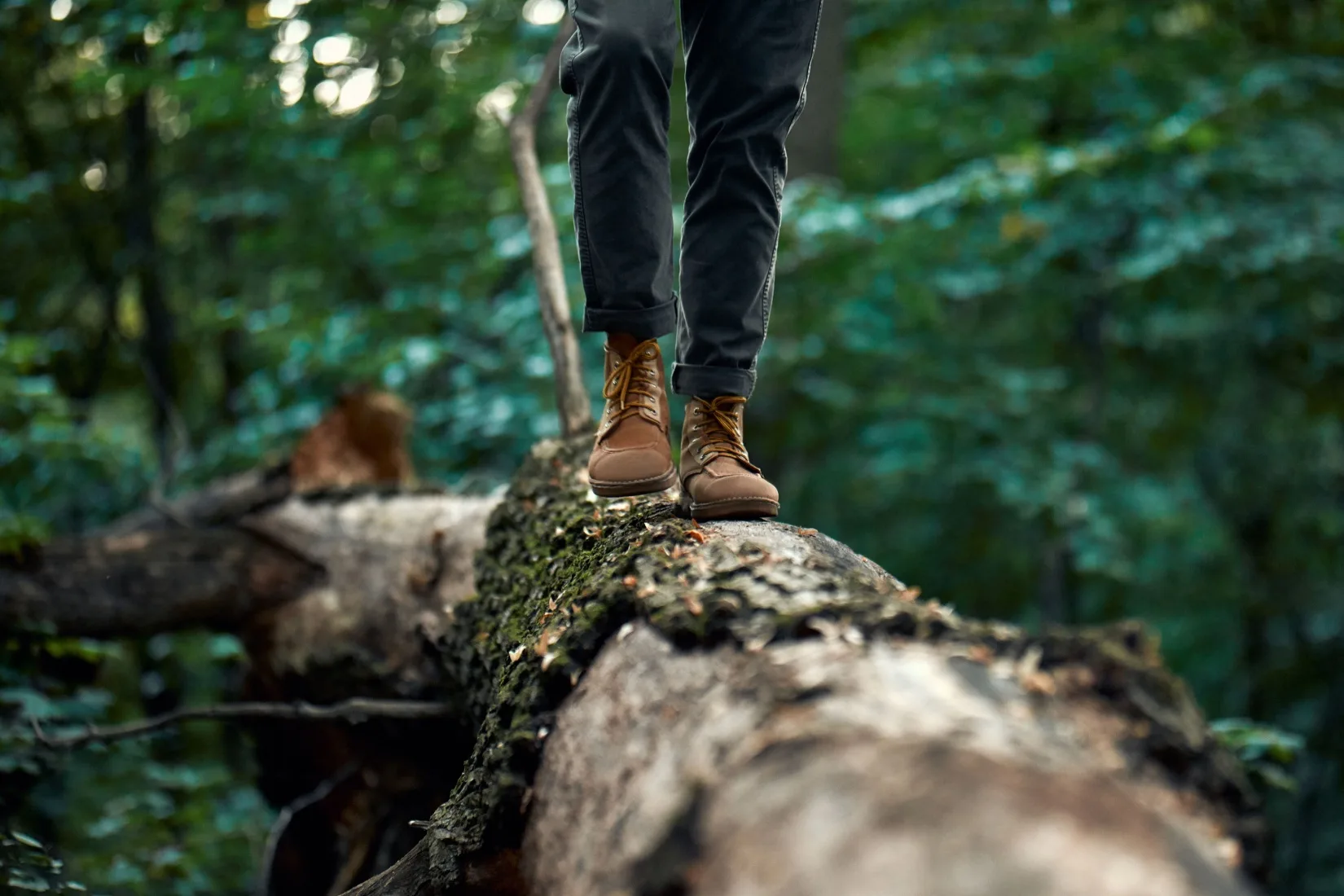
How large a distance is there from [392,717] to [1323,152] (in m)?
5.03

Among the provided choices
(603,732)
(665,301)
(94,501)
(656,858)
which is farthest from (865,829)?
(94,501)

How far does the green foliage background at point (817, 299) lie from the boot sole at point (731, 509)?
1.37m

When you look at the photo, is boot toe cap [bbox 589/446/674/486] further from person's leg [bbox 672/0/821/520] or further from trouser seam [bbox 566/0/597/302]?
trouser seam [bbox 566/0/597/302]

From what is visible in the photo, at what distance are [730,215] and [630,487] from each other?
1.71 feet

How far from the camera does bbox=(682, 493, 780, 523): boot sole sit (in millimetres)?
1688

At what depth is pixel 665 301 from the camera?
184 cm

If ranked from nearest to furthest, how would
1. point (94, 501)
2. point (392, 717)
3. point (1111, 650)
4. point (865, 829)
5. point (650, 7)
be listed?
1. point (865, 829)
2. point (1111, 650)
3. point (650, 7)
4. point (392, 717)
5. point (94, 501)

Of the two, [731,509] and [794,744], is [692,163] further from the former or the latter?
[794,744]

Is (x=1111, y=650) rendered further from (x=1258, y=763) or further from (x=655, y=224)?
(x=1258, y=763)

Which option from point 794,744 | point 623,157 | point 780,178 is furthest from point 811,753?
point 780,178

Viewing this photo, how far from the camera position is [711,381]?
185cm

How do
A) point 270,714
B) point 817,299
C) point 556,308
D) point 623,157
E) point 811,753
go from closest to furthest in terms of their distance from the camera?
point 811,753, point 623,157, point 270,714, point 556,308, point 817,299

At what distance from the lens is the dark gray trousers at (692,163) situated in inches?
64.3

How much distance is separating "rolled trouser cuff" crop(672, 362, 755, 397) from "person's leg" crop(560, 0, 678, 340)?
89 millimetres
